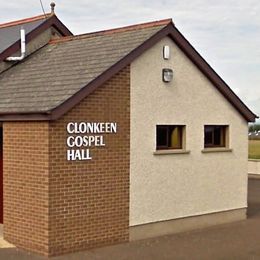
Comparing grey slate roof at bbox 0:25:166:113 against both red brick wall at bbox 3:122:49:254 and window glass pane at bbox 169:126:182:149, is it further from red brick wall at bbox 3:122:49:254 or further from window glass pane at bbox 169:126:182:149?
window glass pane at bbox 169:126:182:149

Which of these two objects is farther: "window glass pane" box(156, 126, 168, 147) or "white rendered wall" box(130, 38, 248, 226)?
"window glass pane" box(156, 126, 168, 147)

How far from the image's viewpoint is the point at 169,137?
12562mm

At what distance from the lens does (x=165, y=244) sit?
1112 centimetres

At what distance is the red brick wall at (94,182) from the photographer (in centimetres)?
990

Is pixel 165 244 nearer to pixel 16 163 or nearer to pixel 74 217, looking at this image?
pixel 74 217

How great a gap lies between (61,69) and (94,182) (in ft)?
8.81

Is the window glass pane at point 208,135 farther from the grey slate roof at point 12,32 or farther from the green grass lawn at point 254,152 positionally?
the green grass lawn at point 254,152

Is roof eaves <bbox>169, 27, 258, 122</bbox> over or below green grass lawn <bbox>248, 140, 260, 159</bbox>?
over

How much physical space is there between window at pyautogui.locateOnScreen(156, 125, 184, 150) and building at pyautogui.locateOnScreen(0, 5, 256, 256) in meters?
0.02

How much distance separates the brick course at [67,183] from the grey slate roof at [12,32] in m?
3.55

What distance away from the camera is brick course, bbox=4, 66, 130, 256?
9.84 m

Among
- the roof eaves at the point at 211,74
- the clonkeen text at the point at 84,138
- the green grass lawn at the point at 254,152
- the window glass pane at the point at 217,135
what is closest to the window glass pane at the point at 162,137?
the clonkeen text at the point at 84,138

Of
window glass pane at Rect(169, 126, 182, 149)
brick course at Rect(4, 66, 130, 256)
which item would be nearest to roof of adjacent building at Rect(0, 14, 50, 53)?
brick course at Rect(4, 66, 130, 256)

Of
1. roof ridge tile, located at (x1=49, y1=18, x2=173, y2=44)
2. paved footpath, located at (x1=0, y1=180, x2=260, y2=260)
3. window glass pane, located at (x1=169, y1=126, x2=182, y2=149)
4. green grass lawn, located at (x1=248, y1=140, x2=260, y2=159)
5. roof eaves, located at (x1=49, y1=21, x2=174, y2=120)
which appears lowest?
paved footpath, located at (x1=0, y1=180, x2=260, y2=260)
